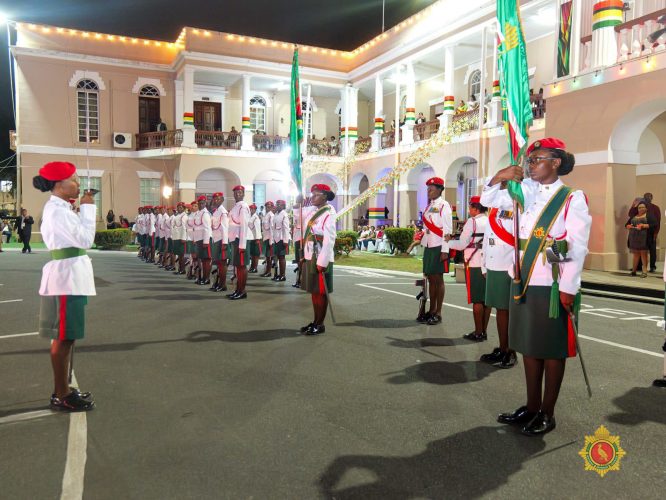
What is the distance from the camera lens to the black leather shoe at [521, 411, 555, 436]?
3.65m

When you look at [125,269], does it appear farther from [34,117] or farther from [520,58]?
[34,117]

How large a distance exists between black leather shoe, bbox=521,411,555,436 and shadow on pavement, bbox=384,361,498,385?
3.77 feet

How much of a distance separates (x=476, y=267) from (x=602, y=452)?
327 centimetres

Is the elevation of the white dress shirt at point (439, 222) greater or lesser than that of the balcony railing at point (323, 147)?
lesser

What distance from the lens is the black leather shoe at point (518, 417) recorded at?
379cm

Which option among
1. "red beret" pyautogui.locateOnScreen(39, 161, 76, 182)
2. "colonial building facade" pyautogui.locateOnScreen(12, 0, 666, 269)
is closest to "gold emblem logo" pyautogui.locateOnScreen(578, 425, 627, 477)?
"red beret" pyautogui.locateOnScreen(39, 161, 76, 182)

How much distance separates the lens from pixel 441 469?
3.15 meters

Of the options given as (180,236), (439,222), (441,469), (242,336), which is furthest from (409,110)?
(441,469)

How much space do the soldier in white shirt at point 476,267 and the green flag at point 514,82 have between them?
2.22 m

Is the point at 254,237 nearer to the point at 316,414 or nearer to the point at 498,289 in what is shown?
the point at 498,289

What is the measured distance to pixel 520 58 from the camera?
430 cm

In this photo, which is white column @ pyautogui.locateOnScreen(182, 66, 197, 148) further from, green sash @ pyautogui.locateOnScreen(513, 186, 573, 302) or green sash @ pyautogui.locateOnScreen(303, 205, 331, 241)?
green sash @ pyautogui.locateOnScreen(513, 186, 573, 302)

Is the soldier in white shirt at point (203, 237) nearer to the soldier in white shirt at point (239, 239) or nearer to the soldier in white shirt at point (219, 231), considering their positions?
the soldier in white shirt at point (219, 231)

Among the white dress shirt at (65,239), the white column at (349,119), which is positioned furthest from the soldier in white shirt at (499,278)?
the white column at (349,119)
